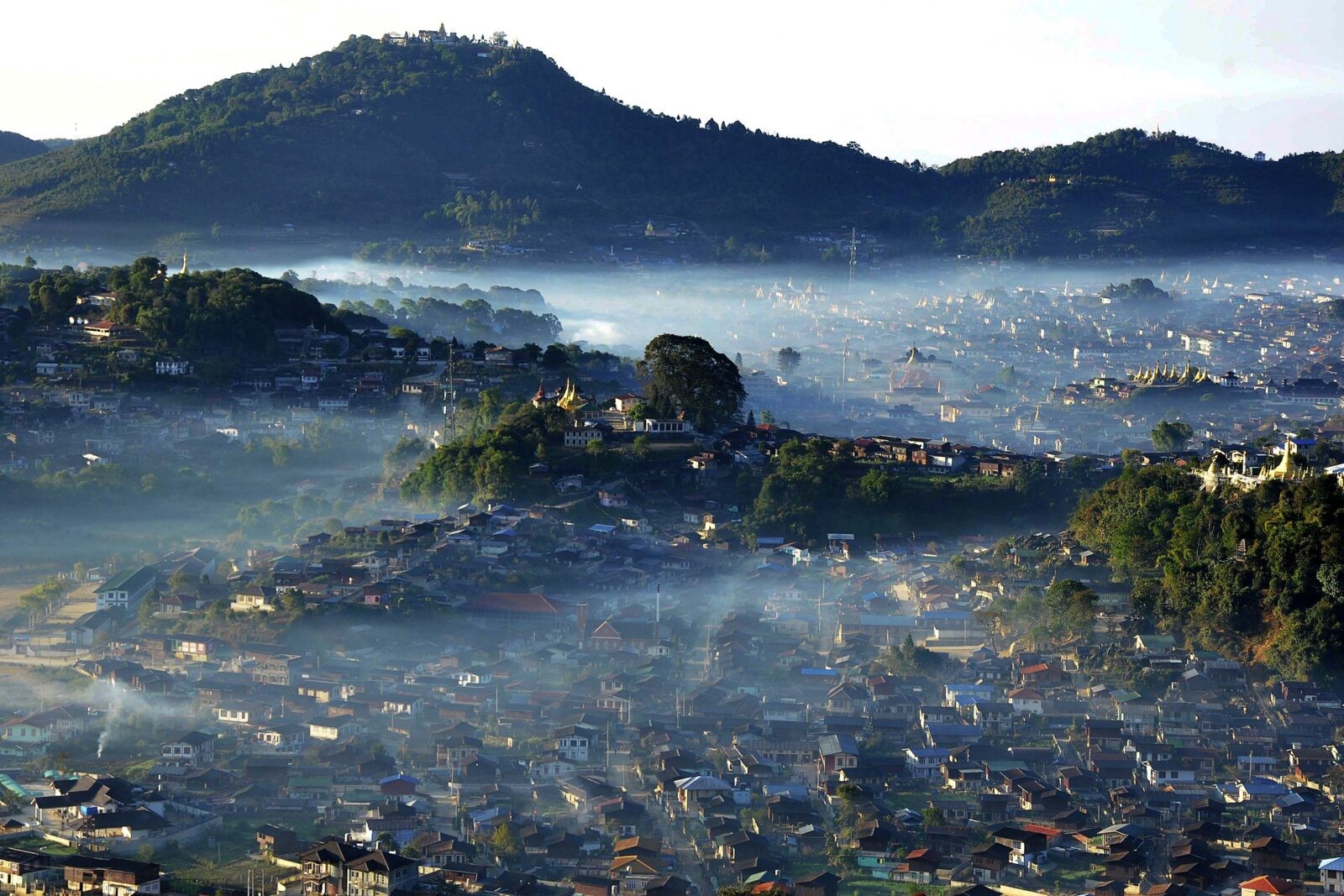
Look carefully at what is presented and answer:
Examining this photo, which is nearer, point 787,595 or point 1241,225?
point 787,595

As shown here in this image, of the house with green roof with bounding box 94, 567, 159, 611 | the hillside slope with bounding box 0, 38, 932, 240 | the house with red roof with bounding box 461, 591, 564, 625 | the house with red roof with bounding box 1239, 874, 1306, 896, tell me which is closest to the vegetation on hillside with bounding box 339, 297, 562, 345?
the hillside slope with bounding box 0, 38, 932, 240

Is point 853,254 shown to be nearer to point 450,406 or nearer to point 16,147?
point 16,147

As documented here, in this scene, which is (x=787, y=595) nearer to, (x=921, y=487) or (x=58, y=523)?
(x=921, y=487)

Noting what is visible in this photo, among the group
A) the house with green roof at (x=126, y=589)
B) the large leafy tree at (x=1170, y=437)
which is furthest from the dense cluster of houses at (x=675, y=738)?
the large leafy tree at (x=1170, y=437)

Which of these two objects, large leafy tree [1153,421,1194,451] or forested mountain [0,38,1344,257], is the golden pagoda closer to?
large leafy tree [1153,421,1194,451]

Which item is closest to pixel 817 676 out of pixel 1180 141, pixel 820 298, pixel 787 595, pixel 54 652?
pixel 787 595
